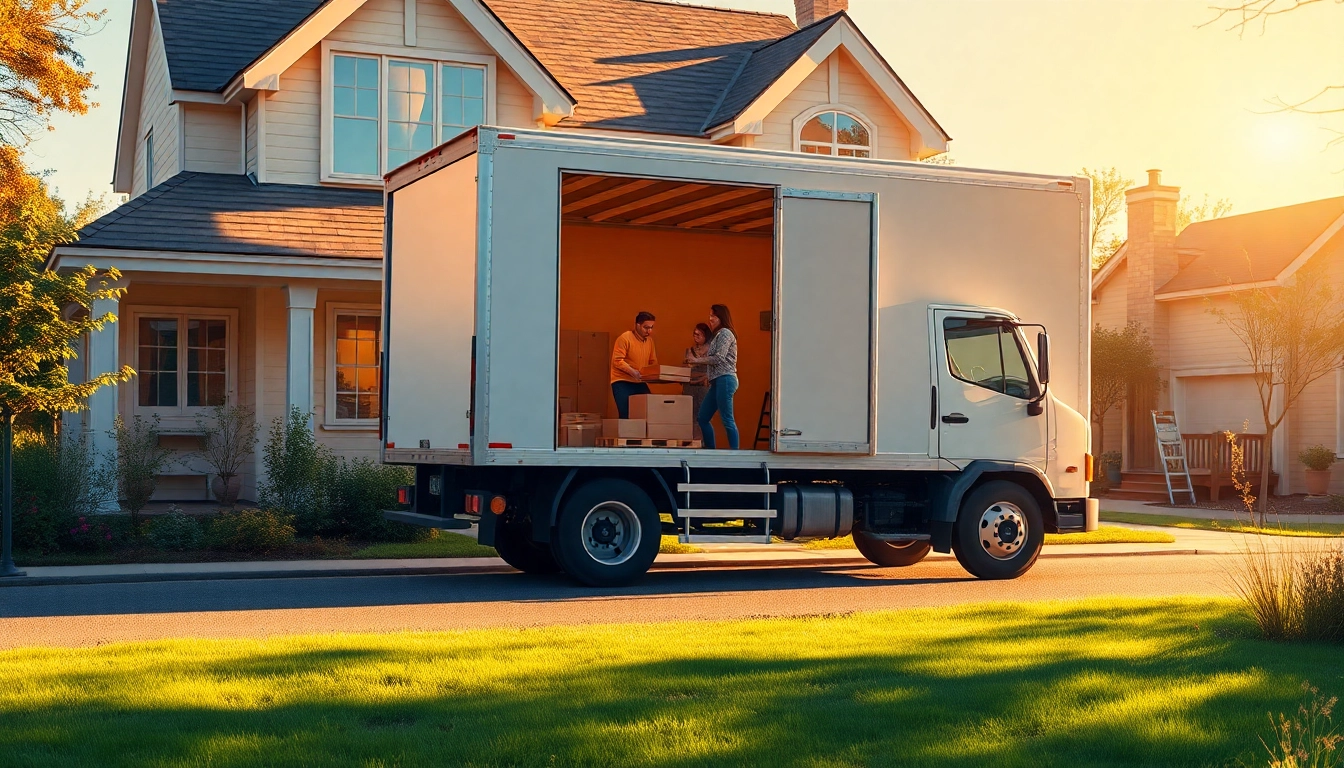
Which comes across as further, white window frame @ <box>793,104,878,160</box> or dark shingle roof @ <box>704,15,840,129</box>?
white window frame @ <box>793,104,878,160</box>

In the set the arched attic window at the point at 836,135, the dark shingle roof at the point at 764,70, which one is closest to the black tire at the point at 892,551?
the dark shingle roof at the point at 764,70

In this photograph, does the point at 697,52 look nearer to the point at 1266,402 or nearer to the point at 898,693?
the point at 1266,402

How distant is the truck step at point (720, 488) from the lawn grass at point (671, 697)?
3.46 m

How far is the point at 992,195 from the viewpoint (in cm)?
1434

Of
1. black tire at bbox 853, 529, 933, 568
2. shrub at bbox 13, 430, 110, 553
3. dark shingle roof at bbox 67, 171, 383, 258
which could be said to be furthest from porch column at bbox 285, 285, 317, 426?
black tire at bbox 853, 529, 933, 568

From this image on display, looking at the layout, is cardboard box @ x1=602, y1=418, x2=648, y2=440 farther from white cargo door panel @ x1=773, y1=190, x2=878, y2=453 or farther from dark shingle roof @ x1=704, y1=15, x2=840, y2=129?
dark shingle roof @ x1=704, y1=15, x2=840, y2=129

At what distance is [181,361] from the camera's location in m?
21.5

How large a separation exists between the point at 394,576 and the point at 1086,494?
715 cm

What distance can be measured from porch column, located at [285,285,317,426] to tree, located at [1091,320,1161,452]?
2011 centimetres

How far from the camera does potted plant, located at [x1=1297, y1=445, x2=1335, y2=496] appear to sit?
95.9 ft

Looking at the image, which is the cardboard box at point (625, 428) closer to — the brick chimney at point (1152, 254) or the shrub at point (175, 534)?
the shrub at point (175, 534)

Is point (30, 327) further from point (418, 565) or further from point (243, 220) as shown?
point (243, 220)

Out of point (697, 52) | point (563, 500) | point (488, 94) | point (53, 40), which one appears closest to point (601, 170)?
point (563, 500)

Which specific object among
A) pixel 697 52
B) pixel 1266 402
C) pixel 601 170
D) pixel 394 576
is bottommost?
pixel 394 576
